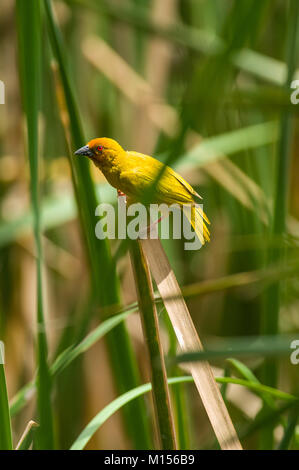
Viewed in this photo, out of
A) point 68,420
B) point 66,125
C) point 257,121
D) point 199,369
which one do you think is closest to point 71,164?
point 66,125

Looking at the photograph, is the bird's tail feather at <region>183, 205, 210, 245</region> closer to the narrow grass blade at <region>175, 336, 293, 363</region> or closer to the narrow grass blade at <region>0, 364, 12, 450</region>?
the narrow grass blade at <region>175, 336, 293, 363</region>

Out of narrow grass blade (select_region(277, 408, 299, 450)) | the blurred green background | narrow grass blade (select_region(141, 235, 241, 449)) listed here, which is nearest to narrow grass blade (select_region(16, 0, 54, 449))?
narrow grass blade (select_region(141, 235, 241, 449))

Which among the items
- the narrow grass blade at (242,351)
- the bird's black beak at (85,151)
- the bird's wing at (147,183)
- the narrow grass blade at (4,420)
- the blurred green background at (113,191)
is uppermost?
the blurred green background at (113,191)

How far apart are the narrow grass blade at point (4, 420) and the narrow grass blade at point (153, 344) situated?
0.14 m

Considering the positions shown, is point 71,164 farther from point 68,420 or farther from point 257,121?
point 68,420

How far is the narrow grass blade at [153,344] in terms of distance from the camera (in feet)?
1.73

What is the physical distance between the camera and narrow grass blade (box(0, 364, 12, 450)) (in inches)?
21.6

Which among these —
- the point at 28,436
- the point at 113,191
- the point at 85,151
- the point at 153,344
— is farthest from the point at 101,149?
the point at 113,191

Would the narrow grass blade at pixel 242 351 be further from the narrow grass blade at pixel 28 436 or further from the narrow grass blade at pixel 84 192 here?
the narrow grass blade at pixel 28 436

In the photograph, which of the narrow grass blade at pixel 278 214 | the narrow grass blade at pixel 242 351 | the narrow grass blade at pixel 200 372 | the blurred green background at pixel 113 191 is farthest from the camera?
the blurred green background at pixel 113 191

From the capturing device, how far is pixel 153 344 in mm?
530

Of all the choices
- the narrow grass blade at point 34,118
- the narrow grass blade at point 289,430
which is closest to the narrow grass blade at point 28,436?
the narrow grass blade at point 34,118

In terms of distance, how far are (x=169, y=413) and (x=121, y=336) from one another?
20 cm

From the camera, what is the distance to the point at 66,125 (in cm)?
69
